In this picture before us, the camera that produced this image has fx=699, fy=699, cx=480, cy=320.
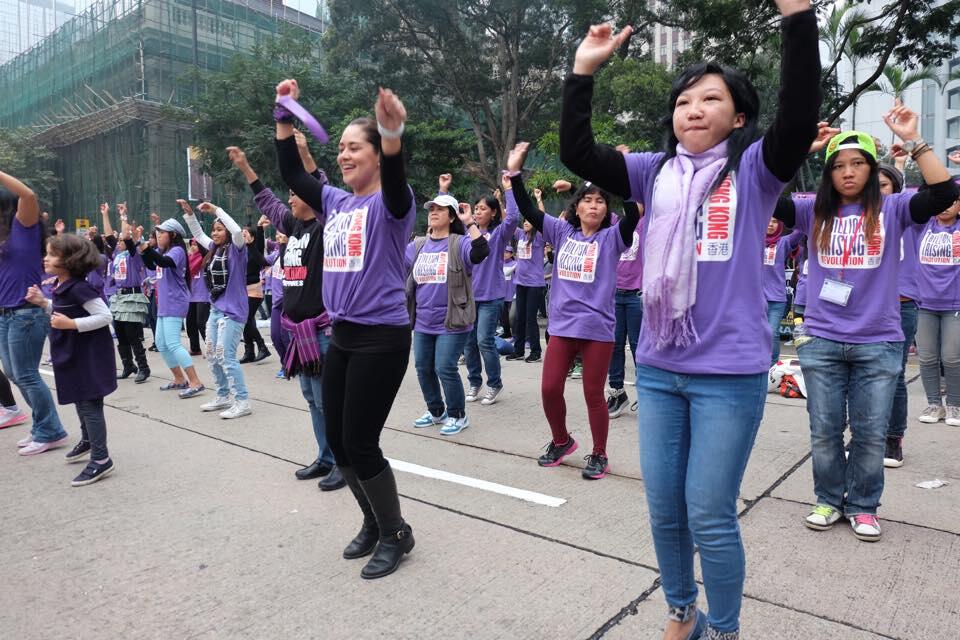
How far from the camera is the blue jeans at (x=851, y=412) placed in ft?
11.2

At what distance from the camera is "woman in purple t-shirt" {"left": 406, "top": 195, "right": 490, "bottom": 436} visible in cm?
558

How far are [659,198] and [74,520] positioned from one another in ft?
11.5

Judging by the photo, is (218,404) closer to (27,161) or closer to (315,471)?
(315,471)

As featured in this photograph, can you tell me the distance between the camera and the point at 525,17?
21344 mm

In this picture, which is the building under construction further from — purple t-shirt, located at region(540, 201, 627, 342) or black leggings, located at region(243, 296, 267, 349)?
purple t-shirt, located at region(540, 201, 627, 342)

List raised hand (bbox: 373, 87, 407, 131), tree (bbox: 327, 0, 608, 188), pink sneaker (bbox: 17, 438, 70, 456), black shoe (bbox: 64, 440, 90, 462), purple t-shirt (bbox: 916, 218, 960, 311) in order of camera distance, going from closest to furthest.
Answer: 1. raised hand (bbox: 373, 87, 407, 131)
2. black shoe (bbox: 64, 440, 90, 462)
3. pink sneaker (bbox: 17, 438, 70, 456)
4. purple t-shirt (bbox: 916, 218, 960, 311)
5. tree (bbox: 327, 0, 608, 188)

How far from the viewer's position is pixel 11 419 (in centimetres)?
598

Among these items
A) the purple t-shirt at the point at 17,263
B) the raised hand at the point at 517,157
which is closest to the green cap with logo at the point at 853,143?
the raised hand at the point at 517,157

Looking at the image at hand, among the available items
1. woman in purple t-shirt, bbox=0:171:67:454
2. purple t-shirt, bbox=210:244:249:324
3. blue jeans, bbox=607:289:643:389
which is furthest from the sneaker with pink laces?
woman in purple t-shirt, bbox=0:171:67:454

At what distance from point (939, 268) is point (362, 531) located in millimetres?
4969

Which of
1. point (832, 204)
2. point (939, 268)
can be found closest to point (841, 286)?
point (832, 204)

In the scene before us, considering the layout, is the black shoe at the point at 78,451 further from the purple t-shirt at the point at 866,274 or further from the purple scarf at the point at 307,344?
the purple t-shirt at the point at 866,274

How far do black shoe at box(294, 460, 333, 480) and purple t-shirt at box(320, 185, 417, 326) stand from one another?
1.65 meters

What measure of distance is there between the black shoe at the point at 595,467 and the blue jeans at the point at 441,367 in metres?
1.46
